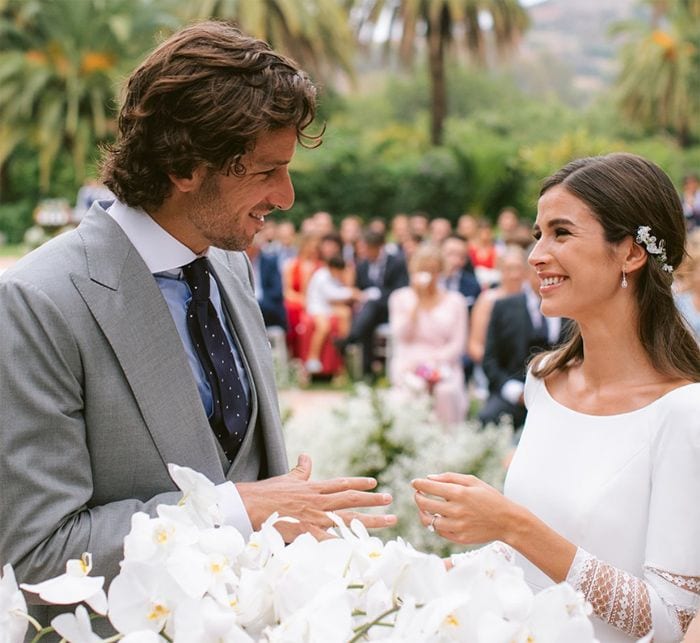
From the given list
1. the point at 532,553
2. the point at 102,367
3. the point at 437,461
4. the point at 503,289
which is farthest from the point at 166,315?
the point at 503,289

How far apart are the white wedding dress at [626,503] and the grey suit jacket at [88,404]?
2.59 feet

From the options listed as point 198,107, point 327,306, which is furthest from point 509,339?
point 198,107

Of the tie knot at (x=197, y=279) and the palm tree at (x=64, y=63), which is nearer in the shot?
the tie knot at (x=197, y=279)

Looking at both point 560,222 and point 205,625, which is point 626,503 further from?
point 205,625

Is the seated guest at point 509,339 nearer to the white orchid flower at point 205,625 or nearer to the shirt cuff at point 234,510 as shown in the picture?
the shirt cuff at point 234,510

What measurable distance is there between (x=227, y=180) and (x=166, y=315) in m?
0.33

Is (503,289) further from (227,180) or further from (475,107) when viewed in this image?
(475,107)

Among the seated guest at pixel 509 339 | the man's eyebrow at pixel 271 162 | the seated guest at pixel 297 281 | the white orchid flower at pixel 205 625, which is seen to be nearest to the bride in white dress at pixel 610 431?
the man's eyebrow at pixel 271 162

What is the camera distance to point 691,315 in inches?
240

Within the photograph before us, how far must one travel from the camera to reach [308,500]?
1.92 m

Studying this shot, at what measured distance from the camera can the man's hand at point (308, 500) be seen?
1886mm

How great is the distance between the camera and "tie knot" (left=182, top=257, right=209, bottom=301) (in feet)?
7.41

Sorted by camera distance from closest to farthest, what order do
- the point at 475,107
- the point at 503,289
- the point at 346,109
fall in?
the point at 503,289 < the point at 346,109 < the point at 475,107

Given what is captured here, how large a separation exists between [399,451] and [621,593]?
3.31 metres
